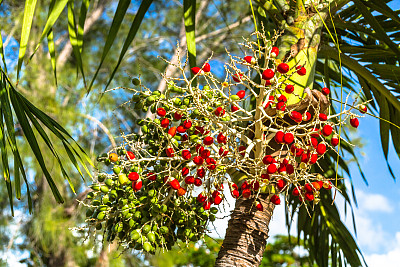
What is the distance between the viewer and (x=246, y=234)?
1243mm

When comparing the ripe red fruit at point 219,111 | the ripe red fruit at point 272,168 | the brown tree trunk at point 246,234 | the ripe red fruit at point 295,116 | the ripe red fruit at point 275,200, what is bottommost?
the brown tree trunk at point 246,234

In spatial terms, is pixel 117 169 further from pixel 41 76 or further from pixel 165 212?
pixel 41 76

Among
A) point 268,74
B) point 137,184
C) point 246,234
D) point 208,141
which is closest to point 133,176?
point 137,184

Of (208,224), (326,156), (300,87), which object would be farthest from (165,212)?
(326,156)

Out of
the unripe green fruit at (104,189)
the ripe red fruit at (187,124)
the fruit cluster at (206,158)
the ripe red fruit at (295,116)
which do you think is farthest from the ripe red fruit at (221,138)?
the unripe green fruit at (104,189)

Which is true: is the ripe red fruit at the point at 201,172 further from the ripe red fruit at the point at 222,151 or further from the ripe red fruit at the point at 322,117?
the ripe red fruit at the point at 322,117

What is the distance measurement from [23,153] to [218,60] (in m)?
3.91

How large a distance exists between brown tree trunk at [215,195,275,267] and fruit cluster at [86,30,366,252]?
0.14ft

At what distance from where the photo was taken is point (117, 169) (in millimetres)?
1268

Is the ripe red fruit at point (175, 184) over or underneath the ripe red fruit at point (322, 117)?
underneath

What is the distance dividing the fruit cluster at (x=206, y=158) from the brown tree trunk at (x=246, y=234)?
0.14 ft

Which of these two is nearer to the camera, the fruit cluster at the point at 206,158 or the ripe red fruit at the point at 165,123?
the fruit cluster at the point at 206,158

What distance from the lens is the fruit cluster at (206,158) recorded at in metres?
1.15

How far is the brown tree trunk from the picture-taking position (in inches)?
48.1
